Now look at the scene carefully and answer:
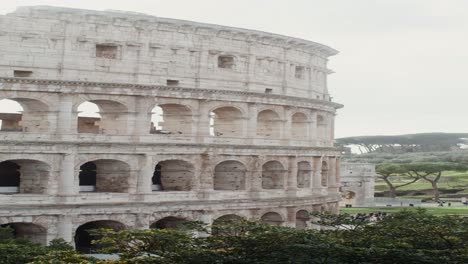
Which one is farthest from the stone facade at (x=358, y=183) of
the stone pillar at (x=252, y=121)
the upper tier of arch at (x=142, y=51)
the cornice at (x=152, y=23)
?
the stone pillar at (x=252, y=121)

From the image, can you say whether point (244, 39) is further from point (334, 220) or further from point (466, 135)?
point (466, 135)

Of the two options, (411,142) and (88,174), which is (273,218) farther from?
(411,142)

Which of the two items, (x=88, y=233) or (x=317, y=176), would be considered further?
(x=317, y=176)

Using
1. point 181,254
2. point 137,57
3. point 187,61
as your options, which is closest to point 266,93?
point 187,61

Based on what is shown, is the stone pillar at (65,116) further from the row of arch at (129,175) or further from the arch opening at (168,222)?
the arch opening at (168,222)

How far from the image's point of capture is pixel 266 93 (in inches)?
1738

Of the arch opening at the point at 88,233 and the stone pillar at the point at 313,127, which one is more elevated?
the stone pillar at the point at 313,127

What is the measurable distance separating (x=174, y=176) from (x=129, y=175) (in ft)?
12.9

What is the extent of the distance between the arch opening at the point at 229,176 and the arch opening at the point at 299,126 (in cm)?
560

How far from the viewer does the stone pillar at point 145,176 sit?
39812 millimetres

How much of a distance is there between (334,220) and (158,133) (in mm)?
12699

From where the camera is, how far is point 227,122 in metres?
44.9

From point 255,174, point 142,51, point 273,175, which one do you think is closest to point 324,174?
point 273,175

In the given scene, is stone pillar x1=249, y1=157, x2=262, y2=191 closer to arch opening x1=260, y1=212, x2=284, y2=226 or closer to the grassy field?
arch opening x1=260, y1=212, x2=284, y2=226
